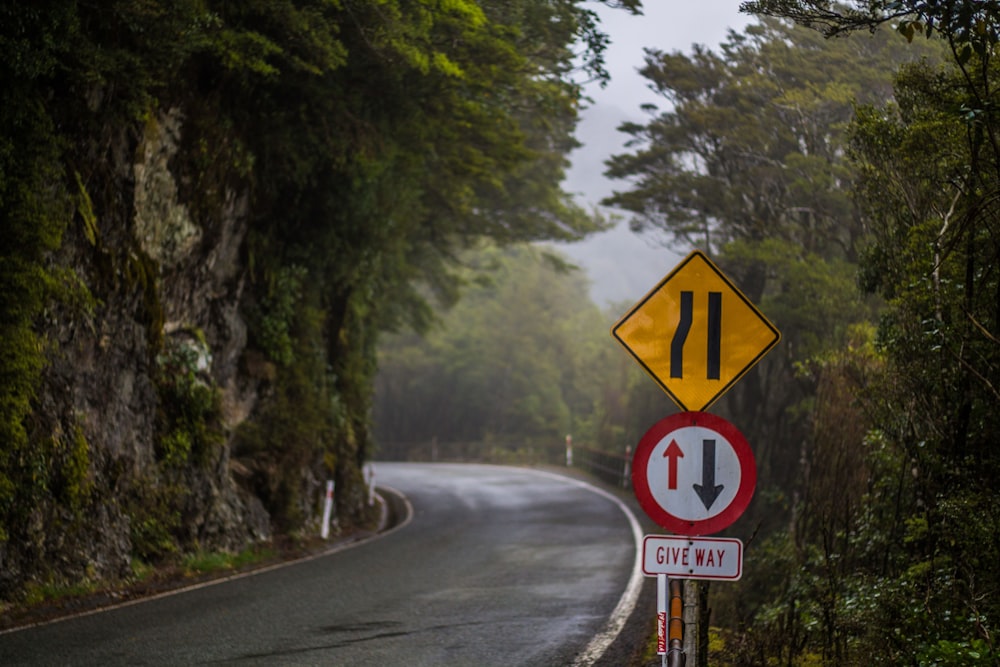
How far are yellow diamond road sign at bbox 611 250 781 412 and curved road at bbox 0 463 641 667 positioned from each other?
3.08 meters

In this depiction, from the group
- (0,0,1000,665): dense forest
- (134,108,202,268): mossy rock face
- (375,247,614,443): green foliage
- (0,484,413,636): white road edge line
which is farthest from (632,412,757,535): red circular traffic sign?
(375,247,614,443): green foliage

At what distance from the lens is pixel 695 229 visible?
23.1 m

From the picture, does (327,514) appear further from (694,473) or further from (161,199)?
(694,473)

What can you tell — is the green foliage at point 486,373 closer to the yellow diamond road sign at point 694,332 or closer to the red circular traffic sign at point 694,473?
the yellow diamond road sign at point 694,332

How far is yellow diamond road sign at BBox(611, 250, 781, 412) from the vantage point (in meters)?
5.42

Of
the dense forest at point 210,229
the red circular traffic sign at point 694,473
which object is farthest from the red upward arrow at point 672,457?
the dense forest at point 210,229

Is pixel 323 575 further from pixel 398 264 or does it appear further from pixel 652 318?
pixel 398 264

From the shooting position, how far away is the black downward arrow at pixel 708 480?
517cm

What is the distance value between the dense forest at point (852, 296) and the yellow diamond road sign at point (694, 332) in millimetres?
1473

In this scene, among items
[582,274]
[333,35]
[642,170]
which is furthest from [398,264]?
[582,274]

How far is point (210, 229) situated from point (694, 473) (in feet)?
35.6

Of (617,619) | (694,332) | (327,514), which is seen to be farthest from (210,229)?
(694,332)

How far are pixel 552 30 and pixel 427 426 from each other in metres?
45.5

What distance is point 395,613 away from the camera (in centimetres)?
974
